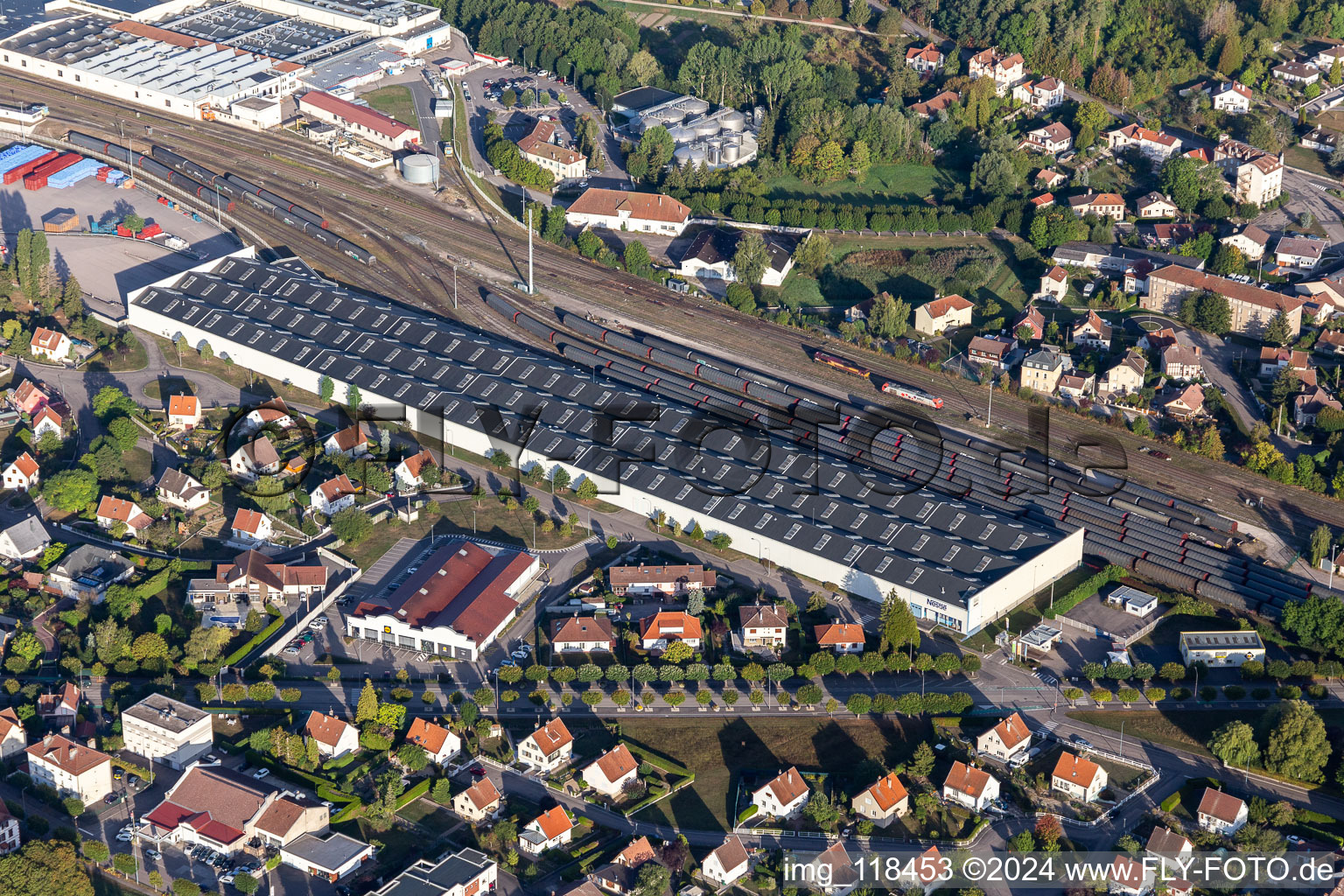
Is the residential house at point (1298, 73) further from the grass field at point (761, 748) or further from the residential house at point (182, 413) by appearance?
the residential house at point (182, 413)

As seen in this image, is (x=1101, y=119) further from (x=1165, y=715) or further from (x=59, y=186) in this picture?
(x=59, y=186)

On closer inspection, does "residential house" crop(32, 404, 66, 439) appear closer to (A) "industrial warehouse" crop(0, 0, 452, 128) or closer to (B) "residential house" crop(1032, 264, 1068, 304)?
(A) "industrial warehouse" crop(0, 0, 452, 128)

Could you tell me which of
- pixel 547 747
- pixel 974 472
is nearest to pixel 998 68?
pixel 974 472

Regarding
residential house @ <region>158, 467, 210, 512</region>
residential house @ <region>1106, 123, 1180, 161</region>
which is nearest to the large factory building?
residential house @ <region>158, 467, 210, 512</region>

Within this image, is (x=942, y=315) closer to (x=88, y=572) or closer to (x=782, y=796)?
(x=782, y=796)

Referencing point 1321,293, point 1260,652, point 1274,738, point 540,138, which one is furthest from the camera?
point 540,138

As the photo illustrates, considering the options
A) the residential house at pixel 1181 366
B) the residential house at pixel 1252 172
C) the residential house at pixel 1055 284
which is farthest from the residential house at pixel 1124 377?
the residential house at pixel 1252 172

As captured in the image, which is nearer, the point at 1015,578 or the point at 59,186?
the point at 1015,578

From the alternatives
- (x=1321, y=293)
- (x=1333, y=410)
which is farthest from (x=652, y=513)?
(x=1321, y=293)
